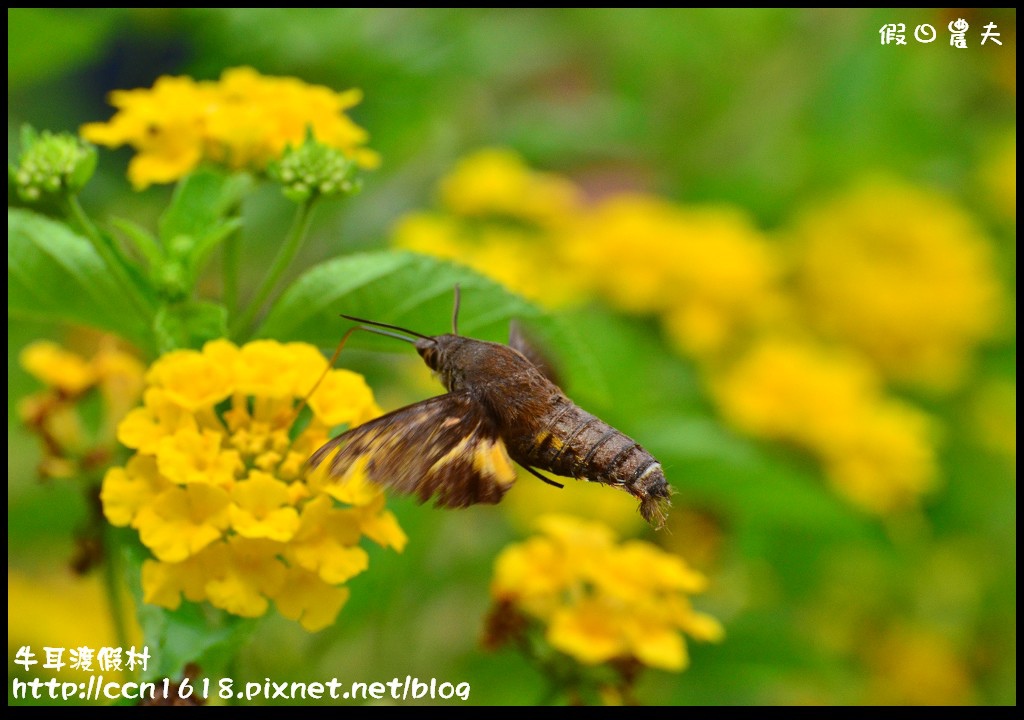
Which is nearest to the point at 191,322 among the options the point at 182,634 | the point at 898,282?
the point at 182,634

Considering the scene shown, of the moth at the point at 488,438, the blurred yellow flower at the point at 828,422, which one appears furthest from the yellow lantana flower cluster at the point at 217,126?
the blurred yellow flower at the point at 828,422

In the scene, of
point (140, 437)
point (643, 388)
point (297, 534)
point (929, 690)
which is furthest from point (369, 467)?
point (929, 690)

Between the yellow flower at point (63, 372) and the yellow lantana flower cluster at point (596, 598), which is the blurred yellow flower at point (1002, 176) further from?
the yellow flower at point (63, 372)

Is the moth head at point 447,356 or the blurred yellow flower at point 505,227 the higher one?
the blurred yellow flower at point 505,227

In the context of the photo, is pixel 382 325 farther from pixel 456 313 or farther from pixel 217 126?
pixel 217 126

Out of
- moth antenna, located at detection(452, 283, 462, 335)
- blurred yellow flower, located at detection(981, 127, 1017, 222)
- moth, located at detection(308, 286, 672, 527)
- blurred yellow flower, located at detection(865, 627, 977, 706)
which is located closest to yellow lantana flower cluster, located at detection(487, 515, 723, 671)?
moth, located at detection(308, 286, 672, 527)

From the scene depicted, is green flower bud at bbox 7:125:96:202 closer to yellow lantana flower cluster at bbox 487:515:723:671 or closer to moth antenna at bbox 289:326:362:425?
moth antenna at bbox 289:326:362:425
